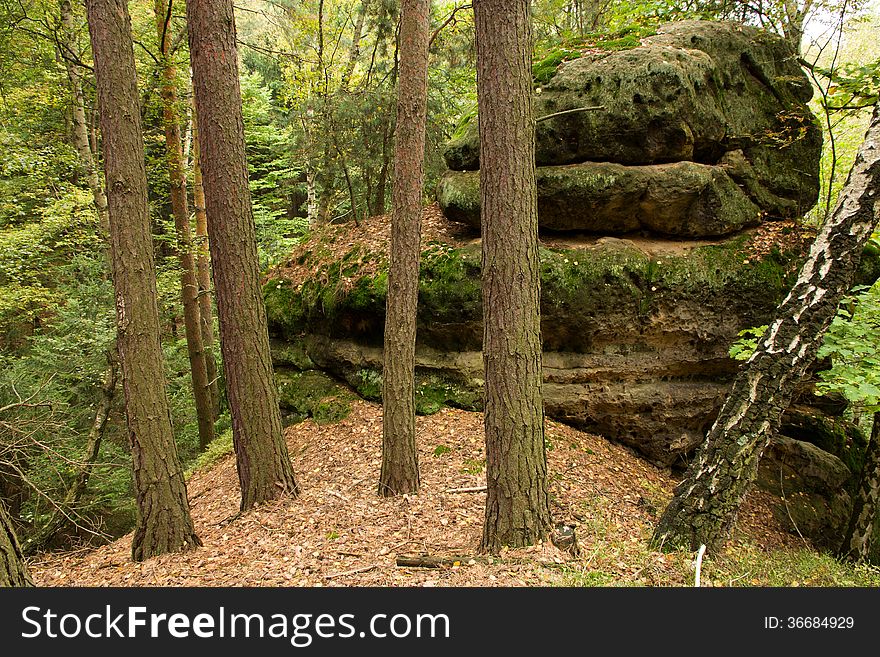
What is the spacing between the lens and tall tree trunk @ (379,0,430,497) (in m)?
6.06

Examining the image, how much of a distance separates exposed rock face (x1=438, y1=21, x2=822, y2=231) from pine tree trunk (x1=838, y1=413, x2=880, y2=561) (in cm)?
444

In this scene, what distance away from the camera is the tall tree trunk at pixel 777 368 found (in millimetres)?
4586

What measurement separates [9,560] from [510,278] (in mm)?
3884

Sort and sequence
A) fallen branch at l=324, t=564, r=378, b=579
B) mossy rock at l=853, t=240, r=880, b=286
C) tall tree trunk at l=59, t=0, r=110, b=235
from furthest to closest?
tall tree trunk at l=59, t=0, r=110, b=235 → mossy rock at l=853, t=240, r=880, b=286 → fallen branch at l=324, t=564, r=378, b=579

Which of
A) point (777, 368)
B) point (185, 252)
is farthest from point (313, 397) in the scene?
point (777, 368)

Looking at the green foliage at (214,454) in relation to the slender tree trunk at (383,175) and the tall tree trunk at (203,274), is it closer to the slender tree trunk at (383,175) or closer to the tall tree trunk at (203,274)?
the tall tree trunk at (203,274)

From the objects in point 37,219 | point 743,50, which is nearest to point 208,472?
point 37,219

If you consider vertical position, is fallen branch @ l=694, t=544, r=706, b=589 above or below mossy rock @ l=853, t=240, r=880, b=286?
below

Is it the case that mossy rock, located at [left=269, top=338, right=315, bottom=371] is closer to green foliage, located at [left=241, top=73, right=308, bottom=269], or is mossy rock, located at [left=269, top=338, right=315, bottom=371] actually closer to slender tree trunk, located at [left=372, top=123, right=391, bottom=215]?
slender tree trunk, located at [left=372, top=123, right=391, bottom=215]

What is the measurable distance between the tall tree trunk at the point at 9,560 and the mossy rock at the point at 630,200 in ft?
23.8

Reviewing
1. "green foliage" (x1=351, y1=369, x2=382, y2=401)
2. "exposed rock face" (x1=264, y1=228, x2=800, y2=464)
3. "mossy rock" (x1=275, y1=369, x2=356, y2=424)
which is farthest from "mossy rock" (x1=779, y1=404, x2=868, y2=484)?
"mossy rock" (x1=275, y1=369, x2=356, y2=424)

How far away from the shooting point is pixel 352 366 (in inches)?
363

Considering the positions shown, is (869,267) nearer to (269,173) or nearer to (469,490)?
(469,490)

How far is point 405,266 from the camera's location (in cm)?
618
